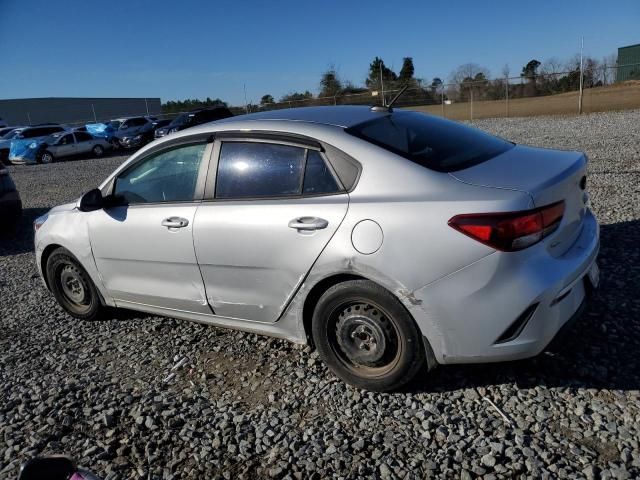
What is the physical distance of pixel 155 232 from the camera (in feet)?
12.3

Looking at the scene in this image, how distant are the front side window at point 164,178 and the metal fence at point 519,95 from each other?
24235 mm

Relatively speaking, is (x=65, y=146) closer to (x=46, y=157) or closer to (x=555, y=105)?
(x=46, y=157)

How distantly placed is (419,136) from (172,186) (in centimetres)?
179

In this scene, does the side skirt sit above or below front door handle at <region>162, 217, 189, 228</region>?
below

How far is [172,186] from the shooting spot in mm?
3801

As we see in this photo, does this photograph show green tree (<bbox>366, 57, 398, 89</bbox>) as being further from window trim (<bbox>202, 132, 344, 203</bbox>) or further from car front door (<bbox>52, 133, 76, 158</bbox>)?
window trim (<bbox>202, 132, 344, 203</bbox>)

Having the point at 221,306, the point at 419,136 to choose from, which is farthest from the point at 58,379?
the point at 419,136

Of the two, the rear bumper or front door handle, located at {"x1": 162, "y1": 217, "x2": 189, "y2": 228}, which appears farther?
front door handle, located at {"x1": 162, "y1": 217, "x2": 189, "y2": 228}

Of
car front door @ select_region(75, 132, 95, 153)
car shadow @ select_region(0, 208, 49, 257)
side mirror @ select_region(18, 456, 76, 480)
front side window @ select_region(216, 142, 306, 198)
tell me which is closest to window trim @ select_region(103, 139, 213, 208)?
front side window @ select_region(216, 142, 306, 198)

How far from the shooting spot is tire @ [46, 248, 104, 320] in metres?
4.50

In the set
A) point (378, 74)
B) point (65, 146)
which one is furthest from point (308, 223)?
point (378, 74)

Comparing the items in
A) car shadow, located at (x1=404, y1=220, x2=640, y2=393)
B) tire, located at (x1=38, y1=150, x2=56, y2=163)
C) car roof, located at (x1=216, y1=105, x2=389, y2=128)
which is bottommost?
car shadow, located at (x1=404, y1=220, x2=640, y2=393)

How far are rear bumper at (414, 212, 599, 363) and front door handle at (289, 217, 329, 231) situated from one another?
656mm

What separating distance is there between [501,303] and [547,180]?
72 cm
